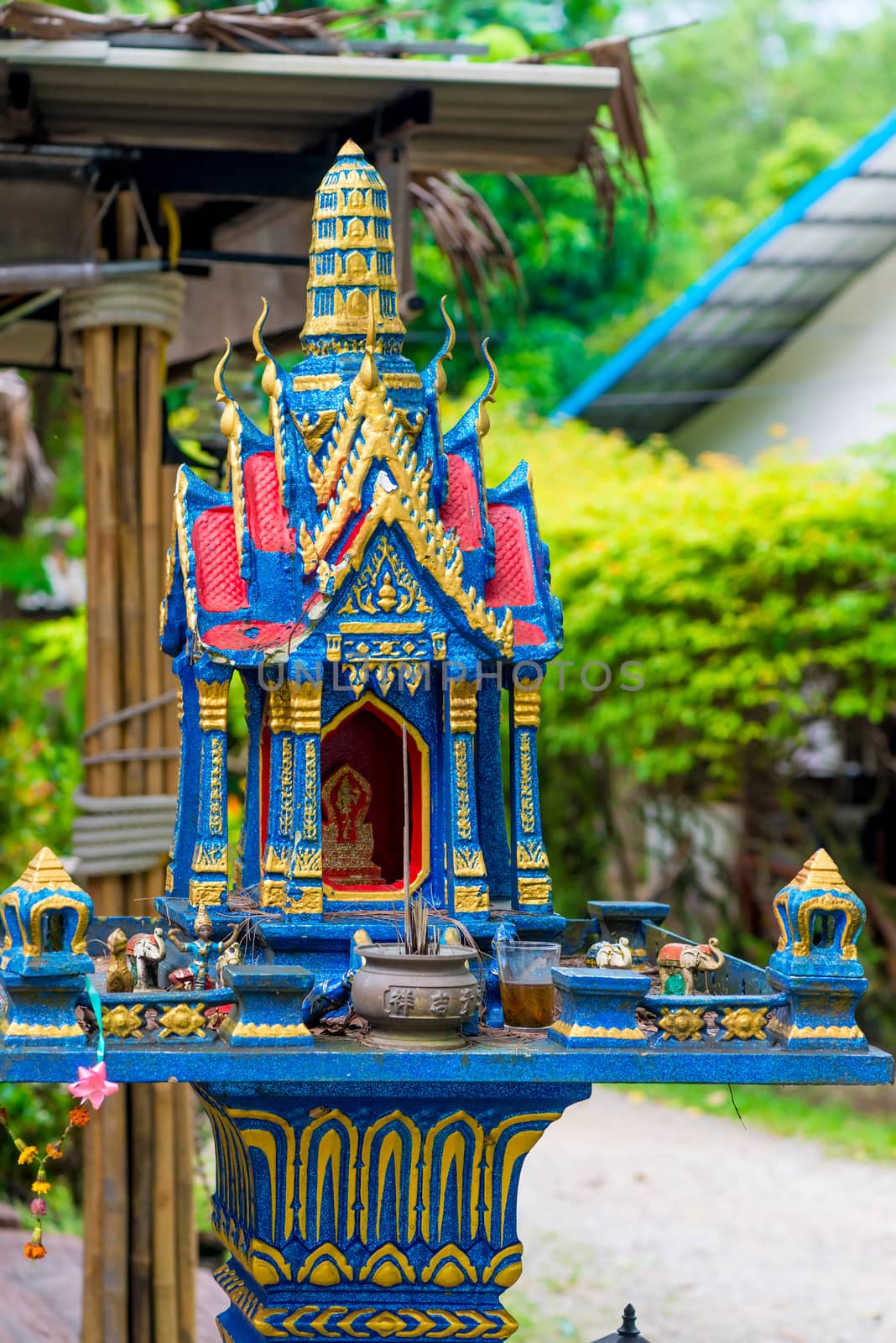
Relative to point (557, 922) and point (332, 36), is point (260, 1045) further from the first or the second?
point (332, 36)

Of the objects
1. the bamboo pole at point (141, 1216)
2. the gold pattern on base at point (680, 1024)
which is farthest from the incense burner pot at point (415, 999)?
the bamboo pole at point (141, 1216)

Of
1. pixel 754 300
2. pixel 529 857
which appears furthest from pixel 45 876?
pixel 754 300

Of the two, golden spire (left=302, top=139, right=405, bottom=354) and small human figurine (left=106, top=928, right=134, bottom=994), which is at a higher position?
golden spire (left=302, top=139, right=405, bottom=354)

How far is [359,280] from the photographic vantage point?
557 cm

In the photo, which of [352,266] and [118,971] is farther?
[352,266]

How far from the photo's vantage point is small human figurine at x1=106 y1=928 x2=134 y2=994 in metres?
4.95

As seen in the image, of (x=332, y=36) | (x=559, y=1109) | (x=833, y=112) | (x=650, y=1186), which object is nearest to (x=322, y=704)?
(x=559, y=1109)

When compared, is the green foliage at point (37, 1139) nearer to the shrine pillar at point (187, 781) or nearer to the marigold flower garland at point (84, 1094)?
the shrine pillar at point (187, 781)

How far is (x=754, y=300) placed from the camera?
1631 cm

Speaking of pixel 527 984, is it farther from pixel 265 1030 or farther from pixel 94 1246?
pixel 94 1246

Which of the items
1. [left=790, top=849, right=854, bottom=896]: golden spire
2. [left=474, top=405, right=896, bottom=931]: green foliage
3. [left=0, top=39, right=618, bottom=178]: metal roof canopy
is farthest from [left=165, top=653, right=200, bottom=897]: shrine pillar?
[left=474, top=405, right=896, bottom=931]: green foliage

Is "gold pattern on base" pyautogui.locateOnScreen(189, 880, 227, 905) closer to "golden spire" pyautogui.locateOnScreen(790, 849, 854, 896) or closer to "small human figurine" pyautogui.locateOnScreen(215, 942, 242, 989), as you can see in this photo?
"small human figurine" pyautogui.locateOnScreen(215, 942, 242, 989)

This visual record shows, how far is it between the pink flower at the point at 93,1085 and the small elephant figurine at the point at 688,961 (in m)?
1.67

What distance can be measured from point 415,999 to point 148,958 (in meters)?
0.97
